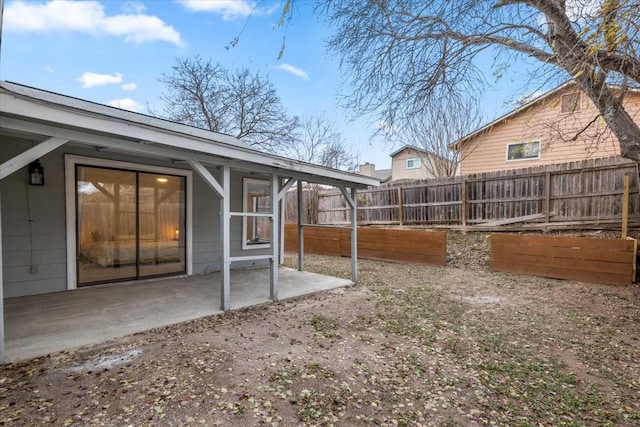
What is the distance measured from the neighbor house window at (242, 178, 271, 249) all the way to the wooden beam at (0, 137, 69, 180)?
428cm

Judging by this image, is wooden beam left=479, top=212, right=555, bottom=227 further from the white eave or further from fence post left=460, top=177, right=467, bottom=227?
the white eave

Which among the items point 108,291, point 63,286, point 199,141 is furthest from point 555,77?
point 63,286

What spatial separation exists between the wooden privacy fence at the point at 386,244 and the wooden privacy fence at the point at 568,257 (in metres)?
1.30

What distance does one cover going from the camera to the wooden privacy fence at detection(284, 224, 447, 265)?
26.2 feet

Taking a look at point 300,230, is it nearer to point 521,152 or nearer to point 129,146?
point 129,146

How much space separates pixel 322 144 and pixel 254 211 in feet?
34.5

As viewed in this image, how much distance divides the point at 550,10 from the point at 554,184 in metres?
4.88

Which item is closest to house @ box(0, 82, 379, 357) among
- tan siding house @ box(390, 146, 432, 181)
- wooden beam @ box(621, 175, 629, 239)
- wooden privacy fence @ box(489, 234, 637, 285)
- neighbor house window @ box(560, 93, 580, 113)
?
neighbor house window @ box(560, 93, 580, 113)

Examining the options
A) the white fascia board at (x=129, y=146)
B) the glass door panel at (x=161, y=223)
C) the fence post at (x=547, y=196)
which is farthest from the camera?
the fence post at (x=547, y=196)

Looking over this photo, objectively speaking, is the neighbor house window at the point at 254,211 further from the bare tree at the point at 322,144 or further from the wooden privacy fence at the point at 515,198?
the bare tree at the point at 322,144

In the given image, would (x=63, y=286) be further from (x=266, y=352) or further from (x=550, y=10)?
(x=550, y=10)

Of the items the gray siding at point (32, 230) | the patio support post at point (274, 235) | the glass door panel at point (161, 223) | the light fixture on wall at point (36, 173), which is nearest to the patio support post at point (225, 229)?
the patio support post at point (274, 235)

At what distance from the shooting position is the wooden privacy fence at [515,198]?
275 inches

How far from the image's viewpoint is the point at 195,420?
203 centimetres
